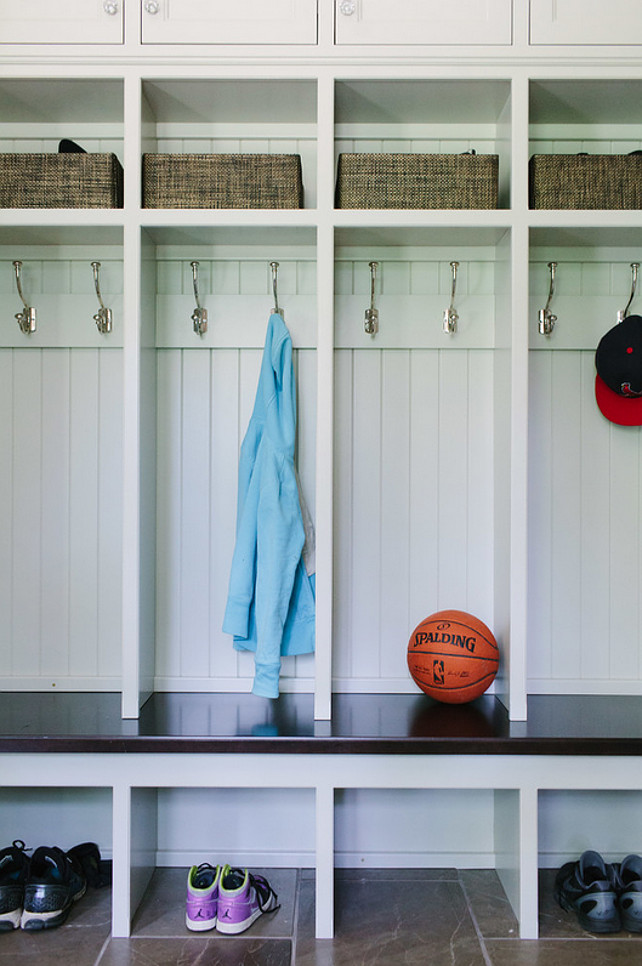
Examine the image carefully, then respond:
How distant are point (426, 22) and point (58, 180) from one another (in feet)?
3.58

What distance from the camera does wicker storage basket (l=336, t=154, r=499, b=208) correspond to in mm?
2086

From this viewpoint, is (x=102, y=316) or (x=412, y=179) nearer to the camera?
(x=412, y=179)

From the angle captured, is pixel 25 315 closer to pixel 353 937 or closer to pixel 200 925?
pixel 200 925

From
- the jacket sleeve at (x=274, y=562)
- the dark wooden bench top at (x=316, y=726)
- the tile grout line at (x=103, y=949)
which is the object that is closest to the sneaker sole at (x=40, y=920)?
the tile grout line at (x=103, y=949)

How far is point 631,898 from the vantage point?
1981 mm

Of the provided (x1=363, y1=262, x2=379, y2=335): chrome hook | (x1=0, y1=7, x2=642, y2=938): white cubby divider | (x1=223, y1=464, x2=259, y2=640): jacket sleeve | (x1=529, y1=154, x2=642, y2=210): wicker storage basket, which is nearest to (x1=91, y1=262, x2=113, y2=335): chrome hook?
(x1=0, y1=7, x2=642, y2=938): white cubby divider

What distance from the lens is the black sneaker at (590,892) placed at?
1.98m

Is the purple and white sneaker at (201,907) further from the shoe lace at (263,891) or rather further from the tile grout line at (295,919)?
the tile grout line at (295,919)

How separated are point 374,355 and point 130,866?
1593 mm

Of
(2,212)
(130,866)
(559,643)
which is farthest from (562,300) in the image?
(130,866)

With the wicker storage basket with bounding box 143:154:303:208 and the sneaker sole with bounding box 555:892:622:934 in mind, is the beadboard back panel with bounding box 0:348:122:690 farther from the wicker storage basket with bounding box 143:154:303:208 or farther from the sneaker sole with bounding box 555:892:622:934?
the sneaker sole with bounding box 555:892:622:934

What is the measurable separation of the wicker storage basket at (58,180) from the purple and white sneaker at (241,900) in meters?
1.88

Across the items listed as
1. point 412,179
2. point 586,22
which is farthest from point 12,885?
point 586,22

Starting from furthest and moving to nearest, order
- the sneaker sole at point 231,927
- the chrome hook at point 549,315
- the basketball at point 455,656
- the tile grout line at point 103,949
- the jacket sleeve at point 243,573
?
the chrome hook at point 549,315 < the jacket sleeve at point 243,573 < the basketball at point 455,656 < the sneaker sole at point 231,927 < the tile grout line at point 103,949
